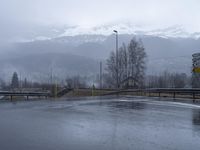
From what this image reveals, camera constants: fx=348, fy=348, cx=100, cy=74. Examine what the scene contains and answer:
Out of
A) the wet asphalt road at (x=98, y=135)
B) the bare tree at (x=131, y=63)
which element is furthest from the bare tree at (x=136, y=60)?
the wet asphalt road at (x=98, y=135)

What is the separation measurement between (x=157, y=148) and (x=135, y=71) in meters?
71.0

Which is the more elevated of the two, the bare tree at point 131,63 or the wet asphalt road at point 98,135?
the bare tree at point 131,63

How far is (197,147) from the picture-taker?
354 inches

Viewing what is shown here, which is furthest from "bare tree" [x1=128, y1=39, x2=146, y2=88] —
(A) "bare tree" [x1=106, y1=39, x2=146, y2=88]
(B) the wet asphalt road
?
(B) the wet asphalt road

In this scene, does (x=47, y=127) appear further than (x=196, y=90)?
No

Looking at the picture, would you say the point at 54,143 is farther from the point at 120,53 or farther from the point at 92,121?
the point at 120,53

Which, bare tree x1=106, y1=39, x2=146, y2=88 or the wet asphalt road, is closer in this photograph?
the wet asphalt road

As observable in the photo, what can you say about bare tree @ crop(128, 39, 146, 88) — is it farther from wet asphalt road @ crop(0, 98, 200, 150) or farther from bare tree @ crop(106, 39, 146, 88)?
wet asphalt road @ crop(0, 98, 200, 150)

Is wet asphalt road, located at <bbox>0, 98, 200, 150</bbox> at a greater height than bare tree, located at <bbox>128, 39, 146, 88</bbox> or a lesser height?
lesser

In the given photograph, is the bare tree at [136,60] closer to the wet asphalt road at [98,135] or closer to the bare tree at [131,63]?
the bare tree at [131,63]

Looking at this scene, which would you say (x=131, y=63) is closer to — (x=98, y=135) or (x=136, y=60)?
(x=136, y=60)

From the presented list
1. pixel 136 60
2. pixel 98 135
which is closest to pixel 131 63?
pixel 136 60

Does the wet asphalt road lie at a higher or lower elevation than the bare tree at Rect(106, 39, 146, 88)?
lower

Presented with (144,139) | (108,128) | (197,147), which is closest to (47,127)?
(108,128)
